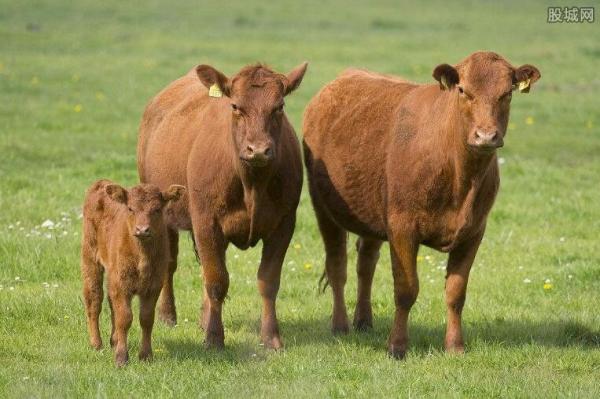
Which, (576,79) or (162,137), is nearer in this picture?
(162,137)

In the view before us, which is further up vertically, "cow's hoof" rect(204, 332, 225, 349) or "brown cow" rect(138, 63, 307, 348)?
"brown cow" rect(138, 63, 307, 348)

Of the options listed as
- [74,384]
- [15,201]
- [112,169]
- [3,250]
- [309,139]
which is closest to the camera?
[74,384]

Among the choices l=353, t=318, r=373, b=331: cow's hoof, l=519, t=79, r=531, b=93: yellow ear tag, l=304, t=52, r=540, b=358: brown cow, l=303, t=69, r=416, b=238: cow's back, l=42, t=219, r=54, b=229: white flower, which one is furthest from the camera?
l=42, t=219, r=54, b=229: white flower

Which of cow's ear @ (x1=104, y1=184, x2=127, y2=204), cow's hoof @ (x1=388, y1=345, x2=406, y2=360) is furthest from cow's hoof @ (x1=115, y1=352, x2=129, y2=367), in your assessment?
cow's hoof @ (x1=388, y1=345, x2=406, y2=360)

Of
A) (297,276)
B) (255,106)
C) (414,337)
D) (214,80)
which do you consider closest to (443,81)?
(255,106)

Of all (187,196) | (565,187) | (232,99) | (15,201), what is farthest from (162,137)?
(565,187)

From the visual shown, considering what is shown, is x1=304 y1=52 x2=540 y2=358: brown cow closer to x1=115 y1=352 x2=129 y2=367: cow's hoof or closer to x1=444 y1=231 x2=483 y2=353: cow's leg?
x1=444 y1=231 x2=483 y2=353: cow's leg

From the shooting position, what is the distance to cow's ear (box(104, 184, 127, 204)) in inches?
302

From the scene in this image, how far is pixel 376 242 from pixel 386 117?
1.28 meters

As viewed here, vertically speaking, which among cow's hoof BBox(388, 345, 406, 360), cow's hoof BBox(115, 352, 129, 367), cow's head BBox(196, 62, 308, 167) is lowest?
cow's hoof BBox(388, 345, 406, 360)

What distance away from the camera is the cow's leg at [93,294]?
8219mm

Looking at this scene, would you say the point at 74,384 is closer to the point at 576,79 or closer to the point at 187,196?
the point at 187,196

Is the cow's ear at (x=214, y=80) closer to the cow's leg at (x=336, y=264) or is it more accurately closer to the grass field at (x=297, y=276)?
the cow's leg at (x=336, y=264)

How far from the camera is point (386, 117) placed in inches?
346
